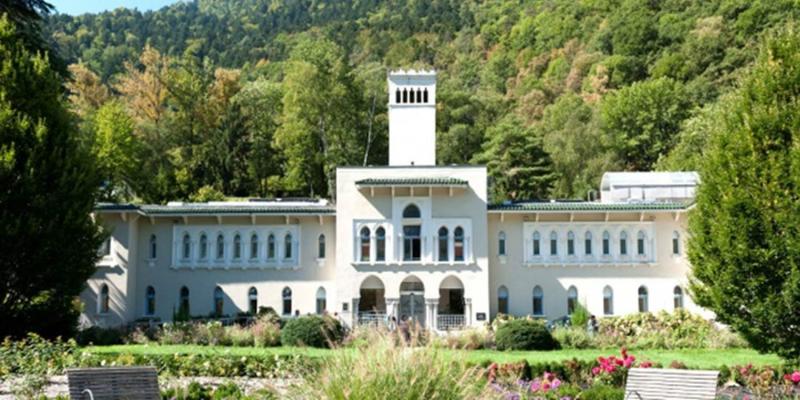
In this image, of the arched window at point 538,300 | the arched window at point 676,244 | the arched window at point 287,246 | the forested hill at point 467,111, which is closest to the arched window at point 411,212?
the arched window at point 287,246

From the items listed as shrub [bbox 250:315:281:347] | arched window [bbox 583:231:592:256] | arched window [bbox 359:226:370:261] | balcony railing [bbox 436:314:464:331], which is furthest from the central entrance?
shrub [bbox 250:315:281:347]

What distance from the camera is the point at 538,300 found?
34.9m

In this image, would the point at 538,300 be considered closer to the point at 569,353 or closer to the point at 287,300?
the point at 569,353

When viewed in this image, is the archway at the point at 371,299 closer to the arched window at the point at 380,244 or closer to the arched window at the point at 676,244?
the arched window at the point at 380,244

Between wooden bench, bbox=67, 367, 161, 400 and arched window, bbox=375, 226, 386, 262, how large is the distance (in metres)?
22.9

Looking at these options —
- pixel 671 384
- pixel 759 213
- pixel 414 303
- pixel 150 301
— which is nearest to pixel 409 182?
pixel 414 303

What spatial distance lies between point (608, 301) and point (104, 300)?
71.7 feet

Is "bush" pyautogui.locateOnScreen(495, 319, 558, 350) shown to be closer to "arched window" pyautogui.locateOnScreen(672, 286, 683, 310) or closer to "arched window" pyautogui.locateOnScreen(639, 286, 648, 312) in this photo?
"arched window" pyautogui.locateOnScreen(639, 286, 648, 312)

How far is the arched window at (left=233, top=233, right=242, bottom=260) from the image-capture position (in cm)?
3569

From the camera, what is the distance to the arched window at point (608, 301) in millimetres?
34812

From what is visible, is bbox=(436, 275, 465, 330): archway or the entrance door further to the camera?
the entrance door

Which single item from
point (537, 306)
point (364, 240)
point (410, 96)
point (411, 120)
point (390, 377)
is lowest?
point (390, 377)

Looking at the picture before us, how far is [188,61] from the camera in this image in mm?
60125

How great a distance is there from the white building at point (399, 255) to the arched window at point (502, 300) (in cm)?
5
